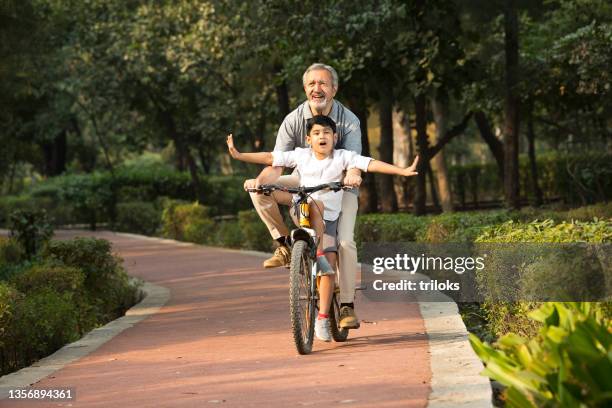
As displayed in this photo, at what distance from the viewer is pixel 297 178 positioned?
32.2ft

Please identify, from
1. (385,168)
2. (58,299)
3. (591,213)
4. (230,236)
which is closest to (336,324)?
(385,168)

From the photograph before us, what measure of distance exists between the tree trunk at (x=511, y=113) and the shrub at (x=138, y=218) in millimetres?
13733

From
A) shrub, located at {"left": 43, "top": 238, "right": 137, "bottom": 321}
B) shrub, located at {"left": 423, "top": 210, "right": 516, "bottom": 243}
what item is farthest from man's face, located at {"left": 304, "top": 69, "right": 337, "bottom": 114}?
shrub, located at {"left": 423, "top": 210, "right": 516, "bottom": 243}

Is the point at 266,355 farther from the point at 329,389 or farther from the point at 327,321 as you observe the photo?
the point at 329,389

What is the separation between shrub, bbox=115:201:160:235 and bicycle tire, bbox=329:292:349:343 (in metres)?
26.5

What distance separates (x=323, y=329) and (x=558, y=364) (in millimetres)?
4738

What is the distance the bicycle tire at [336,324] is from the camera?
976cm

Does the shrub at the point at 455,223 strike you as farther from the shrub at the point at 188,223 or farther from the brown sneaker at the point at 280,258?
the shrub at the point at 188,223

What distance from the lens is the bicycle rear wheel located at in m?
8.90

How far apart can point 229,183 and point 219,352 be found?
1520 inches

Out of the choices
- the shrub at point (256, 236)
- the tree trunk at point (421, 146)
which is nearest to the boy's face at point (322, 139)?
the shrub at point (256, 236)

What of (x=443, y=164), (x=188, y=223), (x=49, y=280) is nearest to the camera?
(x=49, y=280)

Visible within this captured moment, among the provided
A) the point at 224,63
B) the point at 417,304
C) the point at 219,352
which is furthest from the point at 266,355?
the point at 224,63

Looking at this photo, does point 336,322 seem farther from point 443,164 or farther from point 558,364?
point 443,164
